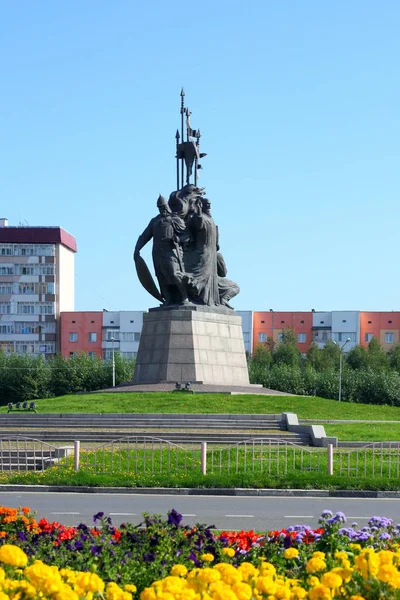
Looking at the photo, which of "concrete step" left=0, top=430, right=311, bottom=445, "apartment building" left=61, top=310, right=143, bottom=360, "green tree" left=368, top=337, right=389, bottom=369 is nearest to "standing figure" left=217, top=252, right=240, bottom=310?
"concrete step" left=0, top=430, right=311, bottom=445

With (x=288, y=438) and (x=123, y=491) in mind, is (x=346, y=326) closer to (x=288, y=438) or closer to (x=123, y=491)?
(x=288, y=438)

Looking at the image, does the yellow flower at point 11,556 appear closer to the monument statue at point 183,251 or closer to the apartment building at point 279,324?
the monument statue at point 183,251

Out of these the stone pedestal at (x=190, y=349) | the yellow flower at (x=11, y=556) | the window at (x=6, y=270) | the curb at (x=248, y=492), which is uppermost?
the window at (x=6, y=270)

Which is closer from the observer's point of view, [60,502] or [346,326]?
[60,502]

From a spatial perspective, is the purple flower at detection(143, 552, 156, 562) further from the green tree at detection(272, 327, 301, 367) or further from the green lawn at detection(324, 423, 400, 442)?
the green tree at detection(272, 327, 301, 367)

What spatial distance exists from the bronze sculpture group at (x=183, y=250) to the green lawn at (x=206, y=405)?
14.6 feet

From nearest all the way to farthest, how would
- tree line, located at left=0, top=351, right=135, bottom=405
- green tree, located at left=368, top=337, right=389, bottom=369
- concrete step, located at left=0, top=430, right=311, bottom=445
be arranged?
concrete step, located at left=0, top=430, right=311, bottom=445 → tree line, located at left=0, top=351, right=135, bottom=405 → green tree, located at left=368, top=337, right=389, bottom=369

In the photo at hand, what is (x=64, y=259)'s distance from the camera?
3233 inches

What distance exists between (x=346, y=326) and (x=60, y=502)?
6583 cm

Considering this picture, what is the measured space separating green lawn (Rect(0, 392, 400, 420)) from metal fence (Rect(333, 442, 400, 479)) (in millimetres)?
9167

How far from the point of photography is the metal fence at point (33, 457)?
18016mm

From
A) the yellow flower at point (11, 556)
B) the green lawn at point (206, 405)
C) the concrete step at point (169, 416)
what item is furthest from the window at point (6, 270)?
the yellow flower at point (11, 556)

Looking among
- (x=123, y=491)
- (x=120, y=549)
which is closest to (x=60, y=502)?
(x=123, y=491)

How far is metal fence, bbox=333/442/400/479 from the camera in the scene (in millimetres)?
16844
